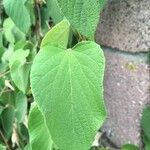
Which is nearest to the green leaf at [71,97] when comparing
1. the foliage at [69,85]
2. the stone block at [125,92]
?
the foliage at [69,85]

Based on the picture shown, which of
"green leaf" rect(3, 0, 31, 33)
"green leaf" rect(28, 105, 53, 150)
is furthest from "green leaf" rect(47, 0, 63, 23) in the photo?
"green leaf" rect(28, 105, 53, 150)

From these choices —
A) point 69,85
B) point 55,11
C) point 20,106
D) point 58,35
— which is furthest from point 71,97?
point 20,106

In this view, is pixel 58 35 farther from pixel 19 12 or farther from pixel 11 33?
pixel 11 33

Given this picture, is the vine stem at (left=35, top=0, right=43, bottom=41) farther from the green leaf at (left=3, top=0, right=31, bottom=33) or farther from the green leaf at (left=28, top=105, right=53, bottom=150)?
the green leaf at (left=28, top=105, right=53, bottom=150)

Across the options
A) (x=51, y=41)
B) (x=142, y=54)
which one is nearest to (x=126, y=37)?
(x=142, y=54)

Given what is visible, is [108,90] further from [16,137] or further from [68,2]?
[68,2]

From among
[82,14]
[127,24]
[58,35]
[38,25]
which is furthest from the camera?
[38,25]

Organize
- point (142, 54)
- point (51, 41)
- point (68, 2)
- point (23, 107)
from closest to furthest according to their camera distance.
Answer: point (68, 2) < point (51, 41) < point (142, 54) < point (23, 107)
